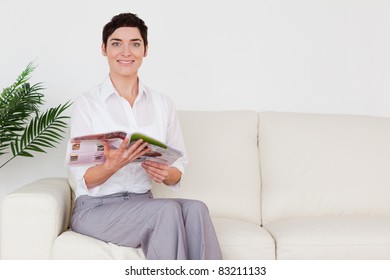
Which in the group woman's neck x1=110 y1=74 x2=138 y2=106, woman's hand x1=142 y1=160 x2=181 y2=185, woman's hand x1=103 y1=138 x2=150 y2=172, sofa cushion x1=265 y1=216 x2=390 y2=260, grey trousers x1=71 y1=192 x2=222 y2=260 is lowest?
sofa cushion x1=265 y1=216 x2=390 y2=260

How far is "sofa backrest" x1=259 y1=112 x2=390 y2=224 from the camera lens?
106 inches

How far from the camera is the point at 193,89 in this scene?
3.26 meters

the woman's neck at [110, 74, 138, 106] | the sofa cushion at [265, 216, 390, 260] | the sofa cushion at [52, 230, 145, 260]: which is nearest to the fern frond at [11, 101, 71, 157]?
the woman's neck at [110, 74, 138, 106]

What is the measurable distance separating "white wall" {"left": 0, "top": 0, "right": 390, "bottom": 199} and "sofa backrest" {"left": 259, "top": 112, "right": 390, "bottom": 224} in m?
0.42

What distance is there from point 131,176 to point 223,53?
1287 mm

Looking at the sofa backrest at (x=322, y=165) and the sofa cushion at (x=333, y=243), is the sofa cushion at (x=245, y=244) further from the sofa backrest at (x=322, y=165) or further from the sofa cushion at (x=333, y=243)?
the sofa backrest at (x=322, y=165)

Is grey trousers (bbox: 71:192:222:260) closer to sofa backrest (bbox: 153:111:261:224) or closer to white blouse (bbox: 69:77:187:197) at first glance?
white blouse (bbox: 69:77:187:197)

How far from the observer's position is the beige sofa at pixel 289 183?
2.22 meters

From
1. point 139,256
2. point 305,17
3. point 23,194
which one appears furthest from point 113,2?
point 139,256

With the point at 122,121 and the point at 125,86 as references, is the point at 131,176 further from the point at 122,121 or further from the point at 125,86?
the point at 125,86

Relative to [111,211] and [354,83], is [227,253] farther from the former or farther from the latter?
[354,83]

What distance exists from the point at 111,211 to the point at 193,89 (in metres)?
1.36

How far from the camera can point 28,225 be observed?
2102mm
